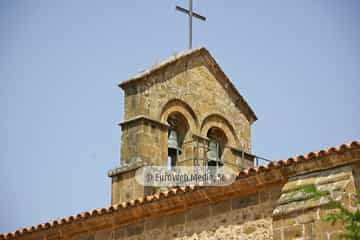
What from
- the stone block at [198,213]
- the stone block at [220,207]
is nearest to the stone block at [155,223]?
the stone block at [198,213]

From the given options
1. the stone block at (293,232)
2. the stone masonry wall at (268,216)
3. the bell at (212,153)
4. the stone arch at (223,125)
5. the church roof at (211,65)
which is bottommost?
the stone block at (293,232)

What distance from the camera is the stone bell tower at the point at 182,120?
13.2m

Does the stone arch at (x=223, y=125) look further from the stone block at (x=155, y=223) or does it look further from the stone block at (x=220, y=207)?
the stone block at (x=220, y=207)

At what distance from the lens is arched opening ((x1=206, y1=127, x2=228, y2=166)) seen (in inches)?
Answer: 551

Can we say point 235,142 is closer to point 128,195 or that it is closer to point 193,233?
point 128,195

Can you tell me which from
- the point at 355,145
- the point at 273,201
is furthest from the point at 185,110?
the point at 355,145

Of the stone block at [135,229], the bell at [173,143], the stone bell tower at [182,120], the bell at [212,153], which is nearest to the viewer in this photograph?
the stone block at [135,229]

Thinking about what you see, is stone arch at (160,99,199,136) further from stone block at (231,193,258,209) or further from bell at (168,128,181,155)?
stone block at (231,193,258,209)

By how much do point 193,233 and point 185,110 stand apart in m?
3.66

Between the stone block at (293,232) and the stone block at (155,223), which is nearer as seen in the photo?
the stone block at (293,232)

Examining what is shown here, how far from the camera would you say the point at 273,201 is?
1014 cm

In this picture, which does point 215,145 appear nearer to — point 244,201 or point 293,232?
point 244,201

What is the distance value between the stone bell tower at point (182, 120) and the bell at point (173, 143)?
0.02 metres

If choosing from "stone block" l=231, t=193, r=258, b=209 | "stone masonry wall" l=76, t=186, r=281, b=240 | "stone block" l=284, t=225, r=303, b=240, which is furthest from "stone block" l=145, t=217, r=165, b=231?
"stone block" l=284, t=225, r=303, b=240
